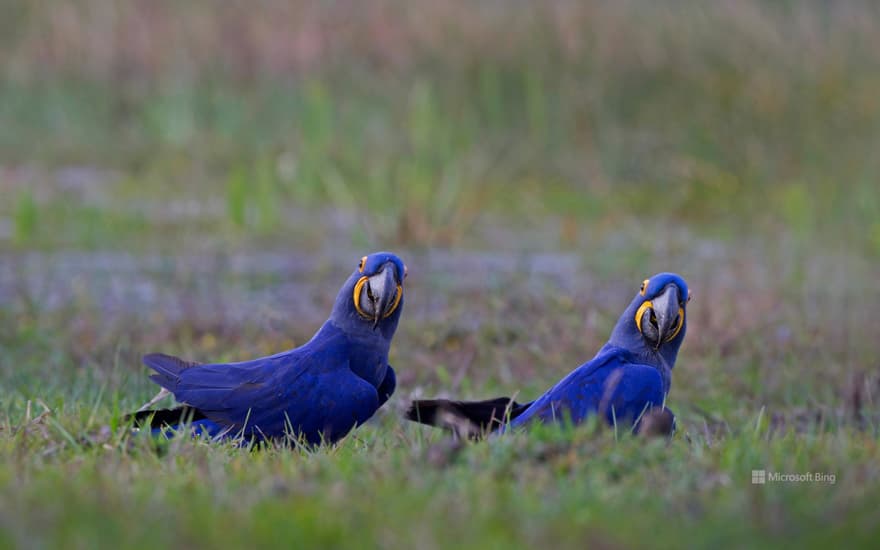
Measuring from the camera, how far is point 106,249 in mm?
9500

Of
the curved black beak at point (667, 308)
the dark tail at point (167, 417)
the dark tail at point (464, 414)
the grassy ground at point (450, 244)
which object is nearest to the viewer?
the grassy ground at point (450, 244)

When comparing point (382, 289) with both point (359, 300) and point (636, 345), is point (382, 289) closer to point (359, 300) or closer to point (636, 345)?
point (359, 300)

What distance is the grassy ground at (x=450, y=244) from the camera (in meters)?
3.15

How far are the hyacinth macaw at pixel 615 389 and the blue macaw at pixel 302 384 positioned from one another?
1.03ft

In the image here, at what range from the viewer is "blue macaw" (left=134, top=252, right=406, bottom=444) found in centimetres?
457

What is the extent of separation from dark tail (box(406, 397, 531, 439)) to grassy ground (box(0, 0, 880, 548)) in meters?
0.10

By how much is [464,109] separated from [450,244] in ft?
7.04

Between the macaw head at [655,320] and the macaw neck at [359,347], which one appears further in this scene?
the macaw neck at [359,347]

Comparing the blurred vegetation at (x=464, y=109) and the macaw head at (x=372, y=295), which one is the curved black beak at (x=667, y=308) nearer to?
the macaw head at (x=372, y=295)

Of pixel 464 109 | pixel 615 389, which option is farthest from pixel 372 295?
pixel 464 109

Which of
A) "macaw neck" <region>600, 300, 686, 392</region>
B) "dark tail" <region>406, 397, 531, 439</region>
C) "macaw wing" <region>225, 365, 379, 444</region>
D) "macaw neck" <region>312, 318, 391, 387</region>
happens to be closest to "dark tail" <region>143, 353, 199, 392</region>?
"macaw wing" <region>225, 365, 379, 444</region>

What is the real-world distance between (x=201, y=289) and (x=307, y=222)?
245 centimetres

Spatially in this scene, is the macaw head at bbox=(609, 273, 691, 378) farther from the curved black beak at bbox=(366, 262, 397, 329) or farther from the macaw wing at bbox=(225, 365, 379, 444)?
the macaw wing at bbox=(225, 365, 379, 444)

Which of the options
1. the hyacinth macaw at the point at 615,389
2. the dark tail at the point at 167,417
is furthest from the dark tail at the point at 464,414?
the dark tail at the point at 167,417
